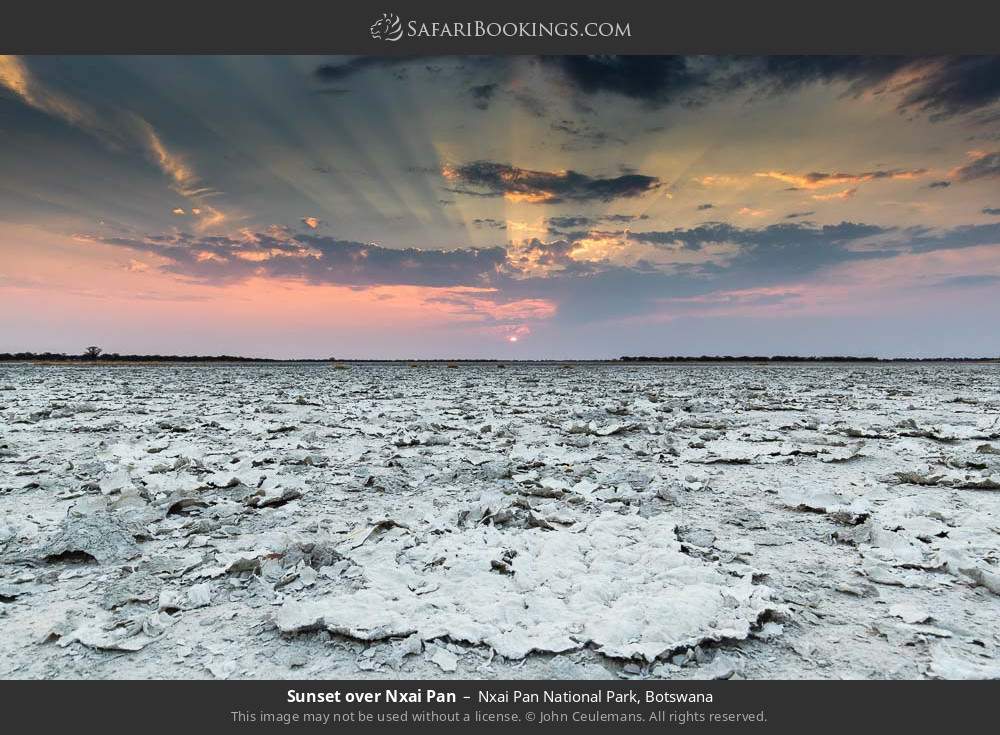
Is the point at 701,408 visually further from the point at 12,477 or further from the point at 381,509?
the point at 12,477

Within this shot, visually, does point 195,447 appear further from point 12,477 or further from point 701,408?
point 701,408

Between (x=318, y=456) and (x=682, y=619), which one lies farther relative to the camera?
→ (x=318, y=456)

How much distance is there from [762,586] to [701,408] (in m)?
8.82

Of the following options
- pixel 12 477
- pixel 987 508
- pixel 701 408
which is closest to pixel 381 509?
pixel 12 477

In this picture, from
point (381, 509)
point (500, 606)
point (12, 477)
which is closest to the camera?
point (500, 606)

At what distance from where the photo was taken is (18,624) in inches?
107

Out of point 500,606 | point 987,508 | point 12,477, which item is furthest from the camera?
point 12,477
